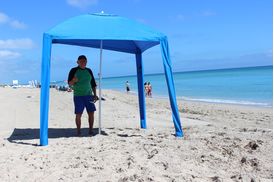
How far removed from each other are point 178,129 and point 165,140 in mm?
690

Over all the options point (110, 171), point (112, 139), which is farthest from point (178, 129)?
point (110, 171)

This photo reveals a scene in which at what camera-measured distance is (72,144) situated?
24.4 ft

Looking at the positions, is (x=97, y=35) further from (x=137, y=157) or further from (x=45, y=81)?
(x=137, y=157)

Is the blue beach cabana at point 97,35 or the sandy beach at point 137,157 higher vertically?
the blue beach cabana at point 97,35

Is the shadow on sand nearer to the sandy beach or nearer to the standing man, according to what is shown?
the sandy beach

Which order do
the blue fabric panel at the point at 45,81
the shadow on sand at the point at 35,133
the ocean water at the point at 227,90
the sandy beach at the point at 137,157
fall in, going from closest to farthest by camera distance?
the sandy beach at the point at 137,157 → the blue fabric panel at the point at 45,81 → the shadow on sand at the point at 35,133 → the ocean water at the point at 227,90

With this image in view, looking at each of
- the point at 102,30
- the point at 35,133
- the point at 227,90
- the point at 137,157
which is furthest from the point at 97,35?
the point at 227,90

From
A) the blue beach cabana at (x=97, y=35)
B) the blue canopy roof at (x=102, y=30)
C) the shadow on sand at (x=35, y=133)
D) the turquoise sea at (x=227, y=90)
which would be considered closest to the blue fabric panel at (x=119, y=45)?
the blue beach cabana at (x=97, y=35)

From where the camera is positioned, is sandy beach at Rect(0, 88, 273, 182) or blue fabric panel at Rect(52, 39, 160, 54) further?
blue fabric panel at Rect(52, 39, 160, 54)

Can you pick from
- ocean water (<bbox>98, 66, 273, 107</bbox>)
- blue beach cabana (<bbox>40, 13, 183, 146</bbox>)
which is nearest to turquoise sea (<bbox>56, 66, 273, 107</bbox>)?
ocean water (<bbox>98, 66, 273, 107</bbox>)

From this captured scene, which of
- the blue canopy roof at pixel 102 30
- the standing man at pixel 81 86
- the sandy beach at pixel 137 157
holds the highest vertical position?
the blue canopy roof at pixel 102 30

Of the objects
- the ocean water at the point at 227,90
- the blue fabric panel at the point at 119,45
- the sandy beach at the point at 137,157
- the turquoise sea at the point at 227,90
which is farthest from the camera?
the ocean water at the point at 227,90

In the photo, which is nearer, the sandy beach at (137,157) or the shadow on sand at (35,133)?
the sandy beach at (137,157)

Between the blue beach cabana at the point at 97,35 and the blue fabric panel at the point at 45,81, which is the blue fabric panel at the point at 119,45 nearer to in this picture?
the blue beach cabana at the point at 97,35
